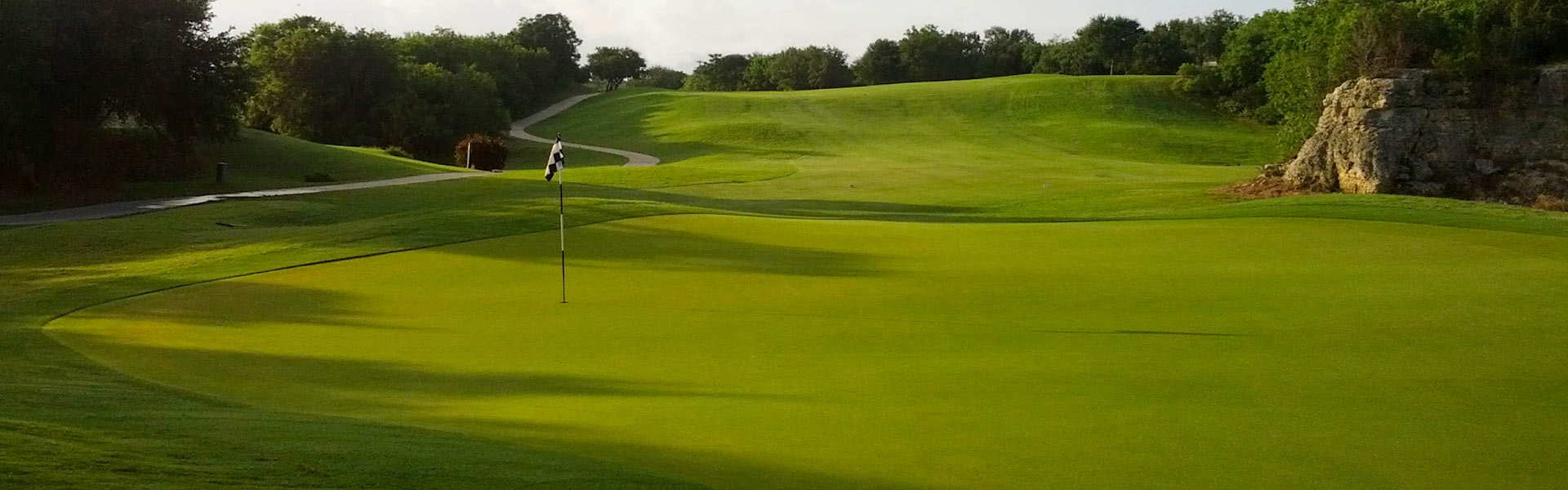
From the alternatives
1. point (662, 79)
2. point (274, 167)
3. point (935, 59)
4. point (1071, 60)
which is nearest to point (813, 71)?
point (935, 59)

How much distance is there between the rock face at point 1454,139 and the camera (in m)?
31.9

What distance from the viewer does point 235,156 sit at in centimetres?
4331

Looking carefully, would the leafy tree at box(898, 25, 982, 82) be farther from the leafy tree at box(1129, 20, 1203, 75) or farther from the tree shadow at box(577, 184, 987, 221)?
the tree shadow at box(577, 184, 987, 221)

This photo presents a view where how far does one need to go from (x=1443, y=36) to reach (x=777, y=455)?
32.6 meters

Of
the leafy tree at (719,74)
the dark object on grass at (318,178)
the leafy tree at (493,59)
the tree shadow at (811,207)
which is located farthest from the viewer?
the leafy tree at (719,74)

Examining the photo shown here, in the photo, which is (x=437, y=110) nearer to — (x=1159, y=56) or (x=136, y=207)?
(x=136, y=207)

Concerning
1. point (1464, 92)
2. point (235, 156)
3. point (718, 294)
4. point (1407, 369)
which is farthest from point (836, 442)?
point (235, 156)

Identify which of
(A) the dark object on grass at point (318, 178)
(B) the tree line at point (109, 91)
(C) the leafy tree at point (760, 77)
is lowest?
(A) the dark object on grass at point (318, 178)

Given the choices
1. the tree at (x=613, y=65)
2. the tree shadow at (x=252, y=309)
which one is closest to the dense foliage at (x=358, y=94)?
the tree shadow at (x=252, y=309)

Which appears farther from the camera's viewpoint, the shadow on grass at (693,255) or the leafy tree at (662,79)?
the leafy tree at (662,79)

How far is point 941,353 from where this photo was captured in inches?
451

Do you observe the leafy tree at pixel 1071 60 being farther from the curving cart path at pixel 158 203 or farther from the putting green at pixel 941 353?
the putting green at pixel 941 353

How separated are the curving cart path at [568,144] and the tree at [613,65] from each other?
36.8 metres

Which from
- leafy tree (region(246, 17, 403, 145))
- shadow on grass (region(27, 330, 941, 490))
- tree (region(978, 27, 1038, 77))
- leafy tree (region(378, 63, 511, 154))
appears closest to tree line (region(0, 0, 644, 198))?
leafy tree (region(246, 17, 403, 145))
